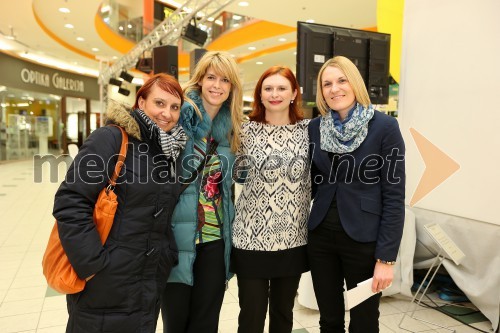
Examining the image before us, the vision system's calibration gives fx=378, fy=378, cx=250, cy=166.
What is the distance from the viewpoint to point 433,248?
333cm

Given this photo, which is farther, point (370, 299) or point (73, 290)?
point (370, 299)

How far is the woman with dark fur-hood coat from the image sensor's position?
1.34 m

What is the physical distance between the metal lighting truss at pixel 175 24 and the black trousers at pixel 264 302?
555 cm

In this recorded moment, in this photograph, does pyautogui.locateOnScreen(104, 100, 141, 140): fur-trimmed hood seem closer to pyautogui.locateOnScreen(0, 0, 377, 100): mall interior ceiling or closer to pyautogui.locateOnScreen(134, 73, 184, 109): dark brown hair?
pyautogui.locateOnScreen(134, 73, 184, 109): dark brown hair

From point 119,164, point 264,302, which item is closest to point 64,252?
point 119,164

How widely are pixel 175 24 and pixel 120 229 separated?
707 centimetres

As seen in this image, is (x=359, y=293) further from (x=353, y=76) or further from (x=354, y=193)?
(x=353, y=76)

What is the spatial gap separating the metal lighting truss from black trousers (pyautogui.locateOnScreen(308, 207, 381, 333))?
18.1ft

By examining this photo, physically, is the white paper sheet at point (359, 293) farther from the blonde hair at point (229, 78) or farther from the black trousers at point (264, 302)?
the blonde hair at point (229, 78)

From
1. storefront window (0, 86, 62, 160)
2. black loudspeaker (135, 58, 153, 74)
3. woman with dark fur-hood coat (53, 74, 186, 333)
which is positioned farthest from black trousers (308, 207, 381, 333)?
storefront window (0, 86, 62, 160)

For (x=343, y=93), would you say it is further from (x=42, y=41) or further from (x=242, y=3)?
(x=42, y=41)

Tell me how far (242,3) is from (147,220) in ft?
19.6

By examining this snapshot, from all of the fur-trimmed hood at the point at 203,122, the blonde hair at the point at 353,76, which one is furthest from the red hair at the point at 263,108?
the blonde hair at the point at 353,76

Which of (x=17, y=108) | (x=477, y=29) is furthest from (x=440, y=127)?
(x=17, y=108)
